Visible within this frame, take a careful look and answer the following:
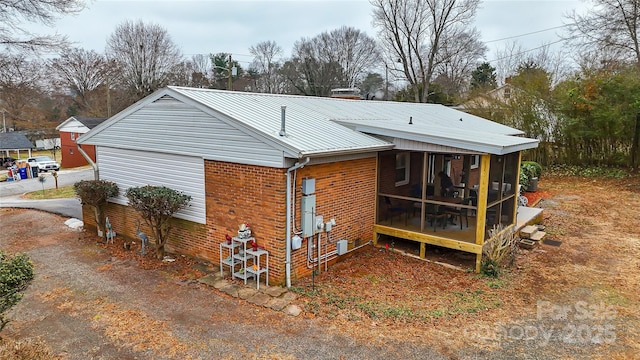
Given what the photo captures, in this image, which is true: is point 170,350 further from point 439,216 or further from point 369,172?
point 439,216

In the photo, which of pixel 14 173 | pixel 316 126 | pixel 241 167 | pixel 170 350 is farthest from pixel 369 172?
pixel 14 173

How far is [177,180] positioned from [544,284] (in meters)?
8.00

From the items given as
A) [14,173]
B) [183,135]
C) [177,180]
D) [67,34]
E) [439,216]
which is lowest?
[14,173]

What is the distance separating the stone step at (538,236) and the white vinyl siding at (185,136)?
736cm

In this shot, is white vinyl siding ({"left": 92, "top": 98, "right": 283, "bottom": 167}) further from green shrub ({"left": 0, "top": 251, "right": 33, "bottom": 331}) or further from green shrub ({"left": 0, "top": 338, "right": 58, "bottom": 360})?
green shrub ({"left": 0, "top": 338, "right": 58, "bottom": 360})

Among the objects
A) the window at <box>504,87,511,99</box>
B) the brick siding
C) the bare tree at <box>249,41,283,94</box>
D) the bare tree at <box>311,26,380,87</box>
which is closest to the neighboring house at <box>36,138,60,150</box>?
the bare tree at <box>249,41,283,94</box>

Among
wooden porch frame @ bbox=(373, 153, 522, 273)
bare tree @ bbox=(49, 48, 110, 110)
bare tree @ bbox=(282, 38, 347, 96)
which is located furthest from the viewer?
bare tree @ bbox=(282, 38, 347, 96)

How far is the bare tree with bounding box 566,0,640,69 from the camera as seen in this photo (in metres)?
20.5

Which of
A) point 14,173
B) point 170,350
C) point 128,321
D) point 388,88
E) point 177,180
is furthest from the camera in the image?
point 388,88

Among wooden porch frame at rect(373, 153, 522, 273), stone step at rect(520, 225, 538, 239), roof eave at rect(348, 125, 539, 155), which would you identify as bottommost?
stone step at rect(520, 225, 538, 239)

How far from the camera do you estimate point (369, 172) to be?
9281 mm

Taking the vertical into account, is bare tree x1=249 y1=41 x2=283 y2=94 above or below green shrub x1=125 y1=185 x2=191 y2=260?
above

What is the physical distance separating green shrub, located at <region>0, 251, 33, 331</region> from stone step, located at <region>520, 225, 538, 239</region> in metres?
10.5

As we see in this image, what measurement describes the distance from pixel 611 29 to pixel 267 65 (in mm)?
35864
